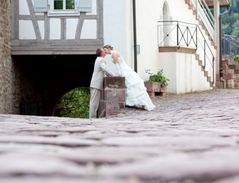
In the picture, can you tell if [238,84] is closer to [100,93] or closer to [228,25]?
[100,93]

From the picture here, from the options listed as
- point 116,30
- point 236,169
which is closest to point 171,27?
point 116,30

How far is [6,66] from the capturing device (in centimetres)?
1496

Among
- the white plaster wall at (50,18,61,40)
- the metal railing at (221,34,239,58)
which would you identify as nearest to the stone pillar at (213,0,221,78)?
the metal railing at (221,34,239,58)

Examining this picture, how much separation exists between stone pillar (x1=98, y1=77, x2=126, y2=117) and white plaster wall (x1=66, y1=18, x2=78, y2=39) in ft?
15.4

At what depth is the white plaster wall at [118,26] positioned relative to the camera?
15492 millimetres

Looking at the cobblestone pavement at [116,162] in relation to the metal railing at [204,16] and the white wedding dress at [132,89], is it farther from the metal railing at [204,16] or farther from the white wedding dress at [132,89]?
the metal railing at [204,16]

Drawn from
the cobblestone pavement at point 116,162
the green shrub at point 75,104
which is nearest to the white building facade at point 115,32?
the green shrub at point 75,104

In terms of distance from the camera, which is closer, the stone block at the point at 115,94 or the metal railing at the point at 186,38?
the stone block at the point at 115,94

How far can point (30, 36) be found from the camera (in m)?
15.4

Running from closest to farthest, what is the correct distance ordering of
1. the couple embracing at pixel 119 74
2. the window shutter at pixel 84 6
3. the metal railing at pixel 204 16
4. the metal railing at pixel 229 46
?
Answer: the couple embracing at pixel 119 74 < the window shutter at pixel 84 6 < the metal railing at pixel 204 16 < the metal railing at pixel 229 46

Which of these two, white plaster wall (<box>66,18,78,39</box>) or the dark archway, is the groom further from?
the dark archway

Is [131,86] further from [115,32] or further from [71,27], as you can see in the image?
[71,27]

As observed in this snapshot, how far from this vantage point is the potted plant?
52.5 ft

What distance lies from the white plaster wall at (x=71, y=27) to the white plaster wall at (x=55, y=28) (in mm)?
217
